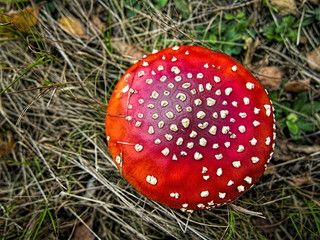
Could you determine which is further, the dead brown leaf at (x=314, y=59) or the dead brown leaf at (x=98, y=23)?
the dead brown leaf at (x=98, y=23)

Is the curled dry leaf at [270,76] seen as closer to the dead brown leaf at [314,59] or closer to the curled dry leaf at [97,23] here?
the dead brown leaf at [314,59]

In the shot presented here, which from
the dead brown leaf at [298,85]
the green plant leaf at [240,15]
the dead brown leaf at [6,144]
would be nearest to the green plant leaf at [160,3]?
the green plant leaf at [240,15]

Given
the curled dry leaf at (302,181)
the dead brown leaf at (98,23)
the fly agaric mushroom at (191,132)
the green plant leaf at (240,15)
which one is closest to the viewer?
the fly agaric mushroom at (191,132)

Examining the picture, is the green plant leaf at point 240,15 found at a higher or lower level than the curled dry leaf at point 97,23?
lower

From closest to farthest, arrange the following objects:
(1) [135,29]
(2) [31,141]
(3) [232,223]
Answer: (3) [232,223] → (2) [31,141] → (1) [135,29]

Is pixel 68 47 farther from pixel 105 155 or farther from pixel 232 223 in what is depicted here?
pixel 232 223

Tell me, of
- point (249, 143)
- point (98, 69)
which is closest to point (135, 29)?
point (98, 69)

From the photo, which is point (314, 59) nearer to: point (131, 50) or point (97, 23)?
point (131, 50)
